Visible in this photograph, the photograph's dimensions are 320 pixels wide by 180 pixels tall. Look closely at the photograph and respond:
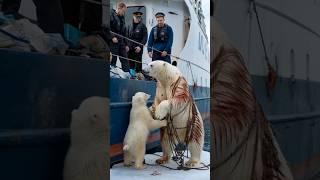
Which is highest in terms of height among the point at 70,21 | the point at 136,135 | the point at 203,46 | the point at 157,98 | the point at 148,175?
the point at 203,46

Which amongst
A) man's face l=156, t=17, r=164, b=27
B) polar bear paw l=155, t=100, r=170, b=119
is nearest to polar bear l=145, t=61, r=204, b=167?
polar bear paw l=155, t=100, r=170, b=119

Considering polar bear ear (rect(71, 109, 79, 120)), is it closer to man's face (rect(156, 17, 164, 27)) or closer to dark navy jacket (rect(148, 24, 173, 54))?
dark navy jacket (rect(148, 24, 173, 54))

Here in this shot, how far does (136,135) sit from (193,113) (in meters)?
0.60

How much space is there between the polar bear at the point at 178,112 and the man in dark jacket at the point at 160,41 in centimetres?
163

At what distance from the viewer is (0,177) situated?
1388 millimetres

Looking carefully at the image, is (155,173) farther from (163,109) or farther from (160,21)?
(160,21)

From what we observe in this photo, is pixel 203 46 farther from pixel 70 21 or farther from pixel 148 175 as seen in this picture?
pixel 70 21

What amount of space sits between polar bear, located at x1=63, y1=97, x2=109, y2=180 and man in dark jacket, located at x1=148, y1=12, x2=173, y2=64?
395 centimetres

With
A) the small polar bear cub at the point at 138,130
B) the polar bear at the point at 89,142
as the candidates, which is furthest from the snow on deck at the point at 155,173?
the polar bear at the point at 89,142

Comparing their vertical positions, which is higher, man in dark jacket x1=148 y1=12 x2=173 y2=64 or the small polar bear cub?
man in dark jacket x1=148 y1=12 x2=173 y2=64

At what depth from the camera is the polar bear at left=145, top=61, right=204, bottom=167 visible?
3.78m

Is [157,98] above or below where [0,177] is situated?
above

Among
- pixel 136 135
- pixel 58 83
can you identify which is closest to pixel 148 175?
pixel 136 135

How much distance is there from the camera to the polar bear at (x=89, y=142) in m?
1.60
